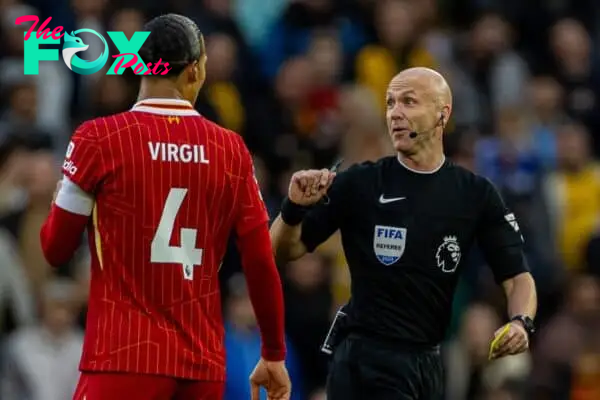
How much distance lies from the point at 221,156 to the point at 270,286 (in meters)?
0.61

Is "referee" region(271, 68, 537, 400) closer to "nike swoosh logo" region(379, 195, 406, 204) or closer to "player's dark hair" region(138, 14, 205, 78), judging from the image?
"nike swoosh logo" region(379, 195, 406, 204)

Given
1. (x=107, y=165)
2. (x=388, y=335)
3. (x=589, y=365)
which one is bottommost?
(x=589, y=365)

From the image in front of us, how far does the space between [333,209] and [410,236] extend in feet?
1.29

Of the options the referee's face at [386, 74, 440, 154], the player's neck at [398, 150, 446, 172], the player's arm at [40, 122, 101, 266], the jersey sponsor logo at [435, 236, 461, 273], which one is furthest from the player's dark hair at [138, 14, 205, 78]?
the jersey sponsor logo at [435, 236, 461, 273]

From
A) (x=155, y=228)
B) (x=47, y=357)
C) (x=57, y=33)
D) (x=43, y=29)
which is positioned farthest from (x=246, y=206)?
(x=43, y=29)

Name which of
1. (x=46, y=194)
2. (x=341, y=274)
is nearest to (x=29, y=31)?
(x=46, y=194)

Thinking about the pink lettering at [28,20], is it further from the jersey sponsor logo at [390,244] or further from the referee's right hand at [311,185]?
the jersey sponsor logo at [390,244]

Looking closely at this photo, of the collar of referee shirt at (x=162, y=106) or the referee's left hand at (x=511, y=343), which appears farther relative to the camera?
the referee's left hand at (x=511, y=343)

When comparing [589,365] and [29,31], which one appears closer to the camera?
[589,365]

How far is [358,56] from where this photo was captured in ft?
50.1

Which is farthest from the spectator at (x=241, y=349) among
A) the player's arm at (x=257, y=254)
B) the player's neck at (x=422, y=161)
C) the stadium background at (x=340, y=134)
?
the player's arm at (x=257, y=254)

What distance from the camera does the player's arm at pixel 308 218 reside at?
7.93m

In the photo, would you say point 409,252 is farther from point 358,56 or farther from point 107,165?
point 358,56

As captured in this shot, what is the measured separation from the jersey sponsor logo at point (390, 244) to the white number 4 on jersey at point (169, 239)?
3.57ft
